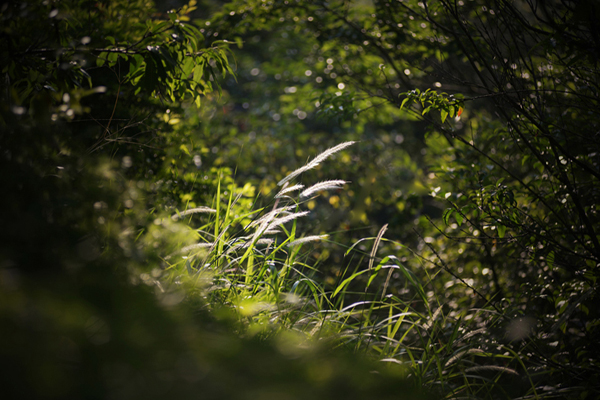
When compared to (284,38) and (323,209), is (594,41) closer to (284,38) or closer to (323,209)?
(323,209)

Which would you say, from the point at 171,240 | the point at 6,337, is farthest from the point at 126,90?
the point at 6,337

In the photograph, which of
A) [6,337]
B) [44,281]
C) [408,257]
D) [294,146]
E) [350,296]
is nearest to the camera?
[6,337]

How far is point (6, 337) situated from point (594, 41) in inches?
105

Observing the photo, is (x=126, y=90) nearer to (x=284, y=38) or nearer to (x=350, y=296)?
(x=350, y=296)

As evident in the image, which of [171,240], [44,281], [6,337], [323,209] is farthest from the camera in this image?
[323,209]

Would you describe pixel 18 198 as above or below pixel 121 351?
above

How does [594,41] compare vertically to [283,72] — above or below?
above

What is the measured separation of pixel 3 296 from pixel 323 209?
444 cm

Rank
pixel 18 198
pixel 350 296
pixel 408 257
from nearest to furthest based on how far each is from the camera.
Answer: pixel 18 198 → pixel 408 257 → pixel 350 296

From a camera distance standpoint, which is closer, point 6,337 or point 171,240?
point 6,337

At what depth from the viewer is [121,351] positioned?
33.7 inches

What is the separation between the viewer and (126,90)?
286 cm

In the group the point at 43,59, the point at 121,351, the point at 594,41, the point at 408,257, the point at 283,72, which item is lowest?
the point at 408,257

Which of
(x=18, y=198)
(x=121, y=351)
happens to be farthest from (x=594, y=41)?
(x=18, y=198)
